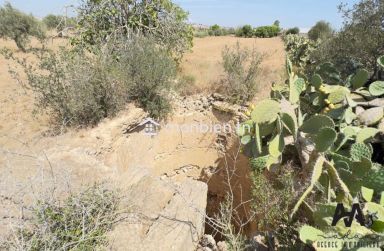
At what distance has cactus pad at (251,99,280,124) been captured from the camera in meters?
2.36

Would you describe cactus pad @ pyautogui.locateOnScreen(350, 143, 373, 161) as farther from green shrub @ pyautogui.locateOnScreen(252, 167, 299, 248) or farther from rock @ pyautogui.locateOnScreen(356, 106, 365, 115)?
rock @ pyautogui.locateOnScreen(356, 106, 365, 115)

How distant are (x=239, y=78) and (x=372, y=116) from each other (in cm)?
367

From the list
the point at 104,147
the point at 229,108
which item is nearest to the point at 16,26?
the point at 104,147

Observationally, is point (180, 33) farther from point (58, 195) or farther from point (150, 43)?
point (58, 195)

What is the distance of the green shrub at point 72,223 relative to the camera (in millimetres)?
2336

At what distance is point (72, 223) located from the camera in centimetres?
252

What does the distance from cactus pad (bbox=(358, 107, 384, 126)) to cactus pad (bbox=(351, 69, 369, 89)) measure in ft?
1.78

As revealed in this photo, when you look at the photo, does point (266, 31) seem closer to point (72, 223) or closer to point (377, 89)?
point (377, 89)

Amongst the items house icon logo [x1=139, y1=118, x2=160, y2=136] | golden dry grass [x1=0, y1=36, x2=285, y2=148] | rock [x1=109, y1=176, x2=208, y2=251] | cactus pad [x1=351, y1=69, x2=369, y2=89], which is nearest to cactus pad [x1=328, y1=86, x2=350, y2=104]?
cactus pad [x1=351, y1=69, x2=369, y2=89]

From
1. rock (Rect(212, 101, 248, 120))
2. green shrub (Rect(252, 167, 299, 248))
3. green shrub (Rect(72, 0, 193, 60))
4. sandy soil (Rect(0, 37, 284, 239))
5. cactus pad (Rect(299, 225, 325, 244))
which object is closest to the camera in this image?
cactus pad (Rect(299, 225, 325, 244))

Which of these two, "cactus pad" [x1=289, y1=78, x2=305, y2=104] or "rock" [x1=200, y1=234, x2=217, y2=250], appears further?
"rock" [x1=200, y1=234, x2=217, y2=250]

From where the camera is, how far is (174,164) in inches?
265

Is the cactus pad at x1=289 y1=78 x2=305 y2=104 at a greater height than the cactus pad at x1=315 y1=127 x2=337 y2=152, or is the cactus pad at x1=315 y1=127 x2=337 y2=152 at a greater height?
the cactus pad at x1=289 y1=78 x2=305 y2=104

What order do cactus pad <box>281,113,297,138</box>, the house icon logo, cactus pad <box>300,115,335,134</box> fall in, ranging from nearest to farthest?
1. cactus pad <box>300,115,335,134</box>
2. cactus pad <box>281,113,297,138</box>
3. the house icon logo
